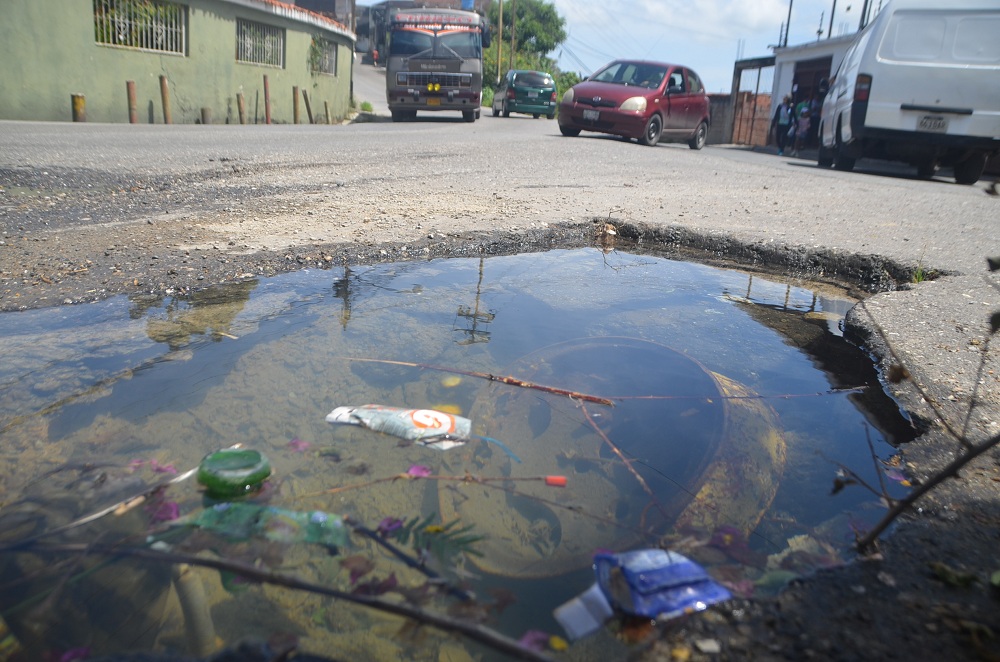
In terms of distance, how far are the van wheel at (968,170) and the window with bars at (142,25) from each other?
1456 centimetres

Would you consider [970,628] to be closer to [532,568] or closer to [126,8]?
[532,568]

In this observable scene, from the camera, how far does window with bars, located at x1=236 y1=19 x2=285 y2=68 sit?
57.2 ft

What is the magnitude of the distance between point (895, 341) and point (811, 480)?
1.04 metres

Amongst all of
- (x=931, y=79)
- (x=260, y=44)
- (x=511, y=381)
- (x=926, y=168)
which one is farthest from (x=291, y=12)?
(x=511, y=381)

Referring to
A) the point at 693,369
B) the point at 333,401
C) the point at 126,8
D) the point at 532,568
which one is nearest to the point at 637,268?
the point at 693,369

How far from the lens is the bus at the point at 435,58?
18.0m

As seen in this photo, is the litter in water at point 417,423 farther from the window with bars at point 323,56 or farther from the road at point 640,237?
the window with bars at point 323,56

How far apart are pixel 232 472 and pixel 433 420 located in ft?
1.87

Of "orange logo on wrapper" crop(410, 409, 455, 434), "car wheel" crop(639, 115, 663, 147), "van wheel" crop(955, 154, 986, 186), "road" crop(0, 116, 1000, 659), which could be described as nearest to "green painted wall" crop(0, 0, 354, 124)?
"road" crop(0, 116, 1000, 659)

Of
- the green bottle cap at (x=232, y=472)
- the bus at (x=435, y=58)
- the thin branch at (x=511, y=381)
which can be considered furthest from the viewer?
the bus at (x=435, y=58)

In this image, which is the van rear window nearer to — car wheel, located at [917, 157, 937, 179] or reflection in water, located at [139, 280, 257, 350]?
car wheel, located at [917, 157, 937, 179]

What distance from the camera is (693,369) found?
250 cm

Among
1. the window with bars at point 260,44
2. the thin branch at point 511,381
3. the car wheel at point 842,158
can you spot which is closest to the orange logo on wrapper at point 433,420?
the thin branch at point 511,381

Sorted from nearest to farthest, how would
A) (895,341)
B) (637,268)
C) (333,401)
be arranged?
(333,401) < (895,341) < (637,268)
